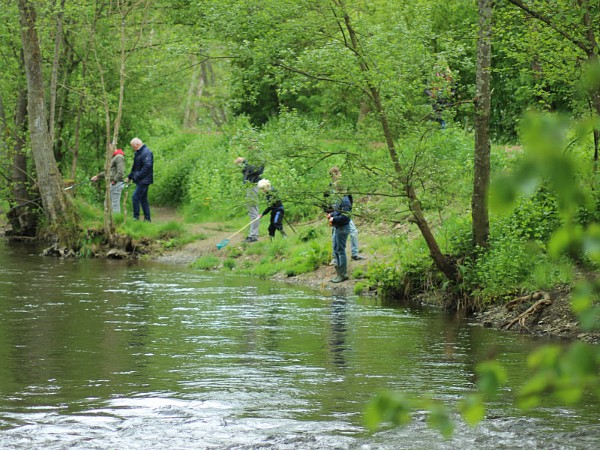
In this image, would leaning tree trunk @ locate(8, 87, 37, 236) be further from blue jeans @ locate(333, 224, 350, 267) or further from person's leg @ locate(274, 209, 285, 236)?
blue jeans @ locate(333, 224, 350, 267)

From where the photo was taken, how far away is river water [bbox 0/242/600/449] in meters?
7.85

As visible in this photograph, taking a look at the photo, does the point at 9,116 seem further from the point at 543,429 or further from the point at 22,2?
the point at 543,429

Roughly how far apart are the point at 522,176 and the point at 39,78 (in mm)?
25388

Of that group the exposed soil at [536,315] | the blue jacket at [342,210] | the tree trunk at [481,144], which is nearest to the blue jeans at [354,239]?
the exposed soil at [536,315]

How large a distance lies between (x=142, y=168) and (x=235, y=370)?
16.8 meters

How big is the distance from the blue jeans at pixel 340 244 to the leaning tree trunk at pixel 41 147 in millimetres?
8966

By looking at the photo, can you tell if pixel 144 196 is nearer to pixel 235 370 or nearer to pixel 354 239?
pixel 354 239

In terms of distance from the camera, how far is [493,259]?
1539cm

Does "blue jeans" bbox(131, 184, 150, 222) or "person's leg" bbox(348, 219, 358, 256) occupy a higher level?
"blue jeans" bbox(131, 184, 150, 222)

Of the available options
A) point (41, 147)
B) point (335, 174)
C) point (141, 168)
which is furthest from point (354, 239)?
point (41, 147)

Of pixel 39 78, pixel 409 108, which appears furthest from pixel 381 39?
pixel 39 78

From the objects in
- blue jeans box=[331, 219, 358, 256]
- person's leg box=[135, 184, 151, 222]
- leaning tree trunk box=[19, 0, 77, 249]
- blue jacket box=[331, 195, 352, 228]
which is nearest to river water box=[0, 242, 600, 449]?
blue jacket box=[331, 195, 352, 228]

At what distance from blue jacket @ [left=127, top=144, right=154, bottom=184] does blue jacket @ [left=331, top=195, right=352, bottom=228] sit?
9.50 meters

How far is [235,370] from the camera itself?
10.7 metres
